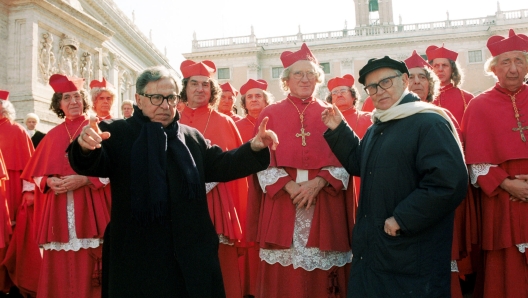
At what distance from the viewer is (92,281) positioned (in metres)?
4.37

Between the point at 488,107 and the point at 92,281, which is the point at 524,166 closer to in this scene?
the point at 488,107

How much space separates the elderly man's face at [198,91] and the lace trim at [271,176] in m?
1.38

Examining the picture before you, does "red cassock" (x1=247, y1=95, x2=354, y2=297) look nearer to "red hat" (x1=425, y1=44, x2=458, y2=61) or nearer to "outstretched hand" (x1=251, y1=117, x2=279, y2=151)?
"outstretched hand" (x1=251, y1=117, x2=279, y2=151)

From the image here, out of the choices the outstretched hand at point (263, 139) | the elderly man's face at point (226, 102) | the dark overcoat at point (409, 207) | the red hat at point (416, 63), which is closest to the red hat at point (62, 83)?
the elderly man's face at point (226, 102)

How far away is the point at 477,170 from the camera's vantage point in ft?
12.2

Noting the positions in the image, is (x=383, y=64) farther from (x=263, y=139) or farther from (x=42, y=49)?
(x=42, y=49)

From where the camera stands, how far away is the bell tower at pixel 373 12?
4375 cm

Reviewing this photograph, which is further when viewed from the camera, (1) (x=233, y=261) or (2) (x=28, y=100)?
(2) (x=28, y=100)

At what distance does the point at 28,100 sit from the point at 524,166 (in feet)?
44.8

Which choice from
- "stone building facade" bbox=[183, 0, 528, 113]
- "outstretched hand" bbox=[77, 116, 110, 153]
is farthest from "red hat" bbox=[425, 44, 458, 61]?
"stone building facade" bbox=[183, 0, 528, 113]

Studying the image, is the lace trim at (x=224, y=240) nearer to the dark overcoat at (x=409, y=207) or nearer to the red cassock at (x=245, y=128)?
the dark overcoat at (x=409, y=207)

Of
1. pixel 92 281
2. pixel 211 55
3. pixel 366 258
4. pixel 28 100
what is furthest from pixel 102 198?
pixel 211 55

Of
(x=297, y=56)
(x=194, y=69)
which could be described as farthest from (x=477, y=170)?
(x=194, y=69)

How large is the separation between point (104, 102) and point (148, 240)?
3.53 m
